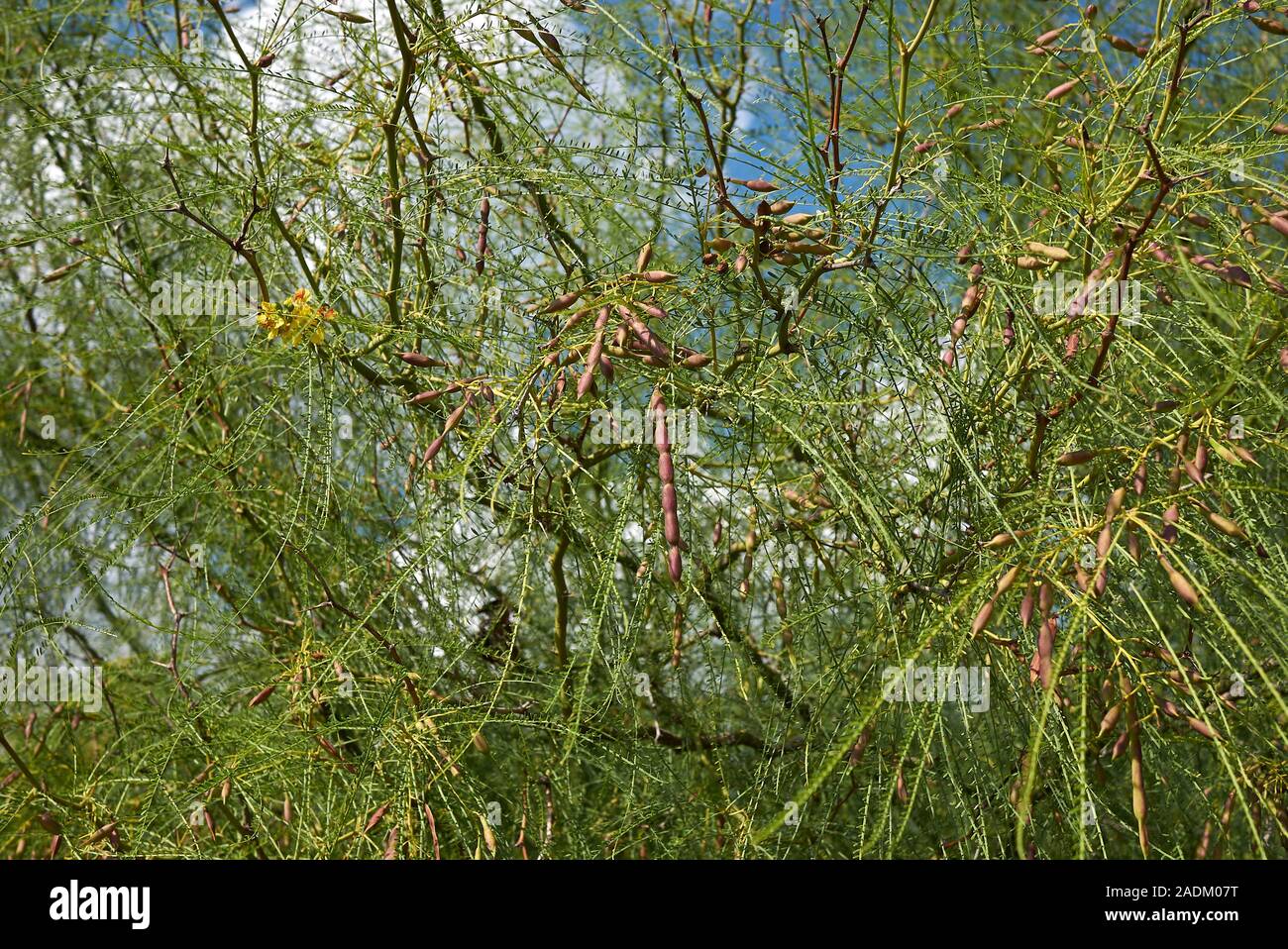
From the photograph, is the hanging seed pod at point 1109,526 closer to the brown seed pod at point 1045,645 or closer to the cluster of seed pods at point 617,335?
the brown seed pod at point 1045,645

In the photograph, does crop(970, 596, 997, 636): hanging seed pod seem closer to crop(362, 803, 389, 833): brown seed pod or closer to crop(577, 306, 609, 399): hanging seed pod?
crop(577, 306, 609, 399): hanging seed pod

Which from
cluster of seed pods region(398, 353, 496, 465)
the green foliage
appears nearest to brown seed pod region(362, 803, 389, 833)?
the green foliage

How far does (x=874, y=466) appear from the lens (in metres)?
1.46

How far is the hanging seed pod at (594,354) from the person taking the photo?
99 cm

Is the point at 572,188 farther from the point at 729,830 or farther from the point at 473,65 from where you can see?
the point at 729,830

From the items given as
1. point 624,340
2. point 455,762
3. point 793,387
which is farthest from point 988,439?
point 455,762

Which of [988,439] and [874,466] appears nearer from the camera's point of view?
[988,439]

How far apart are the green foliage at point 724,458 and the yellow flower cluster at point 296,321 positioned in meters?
0.01

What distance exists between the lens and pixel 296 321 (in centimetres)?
127

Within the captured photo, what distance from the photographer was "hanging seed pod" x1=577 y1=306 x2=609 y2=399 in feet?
3.25

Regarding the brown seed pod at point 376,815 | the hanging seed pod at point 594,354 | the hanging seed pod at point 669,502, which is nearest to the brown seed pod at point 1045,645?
the hanging seed pod at point 669,502

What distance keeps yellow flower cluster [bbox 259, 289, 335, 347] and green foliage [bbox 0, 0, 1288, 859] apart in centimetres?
1

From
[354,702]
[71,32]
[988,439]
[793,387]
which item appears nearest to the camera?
[793,387]
